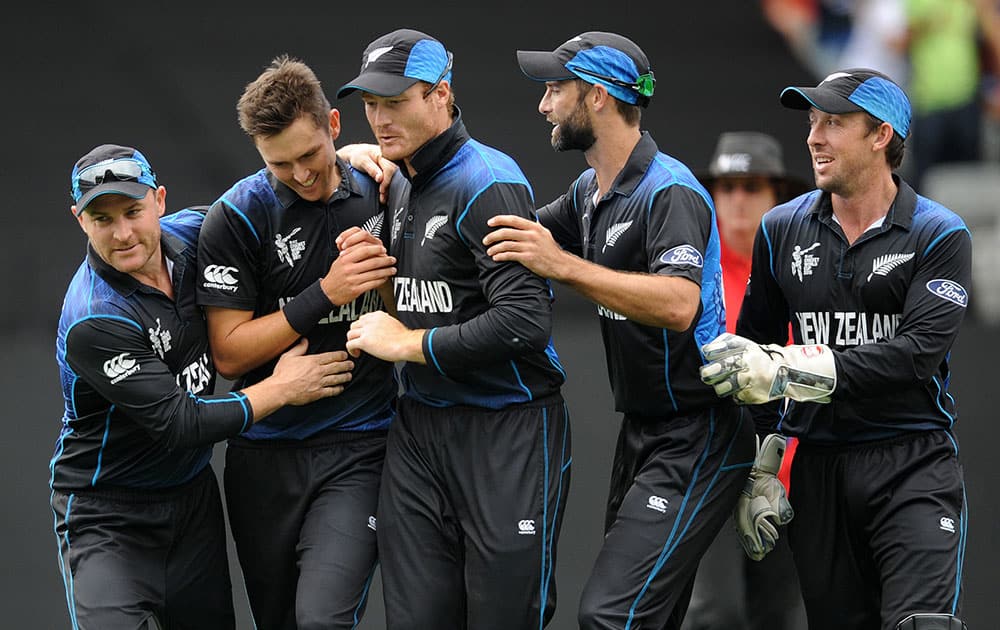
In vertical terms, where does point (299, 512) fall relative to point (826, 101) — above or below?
below

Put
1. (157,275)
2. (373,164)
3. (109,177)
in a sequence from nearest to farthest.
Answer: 1. (109,177)
2. (157,275)
3. (373,164)

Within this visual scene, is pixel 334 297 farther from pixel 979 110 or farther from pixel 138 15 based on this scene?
pixel 979 110

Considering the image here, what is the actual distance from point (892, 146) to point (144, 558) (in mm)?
1914

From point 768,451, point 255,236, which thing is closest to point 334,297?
point 255,236

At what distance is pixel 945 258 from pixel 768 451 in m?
0.59

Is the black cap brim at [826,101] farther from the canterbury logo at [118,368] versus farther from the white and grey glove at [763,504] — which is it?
the canterbury logo at [118,368]

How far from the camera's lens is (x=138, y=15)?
16.1ft

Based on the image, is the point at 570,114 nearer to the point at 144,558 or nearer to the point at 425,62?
the point at 425,62

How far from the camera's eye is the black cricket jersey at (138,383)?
9.52 ft

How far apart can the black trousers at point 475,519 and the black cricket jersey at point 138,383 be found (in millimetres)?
421

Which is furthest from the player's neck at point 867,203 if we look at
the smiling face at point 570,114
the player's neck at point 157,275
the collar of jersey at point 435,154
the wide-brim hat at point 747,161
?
the player's neck at point 157,275

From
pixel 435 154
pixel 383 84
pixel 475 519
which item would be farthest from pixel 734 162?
pixel 475 519

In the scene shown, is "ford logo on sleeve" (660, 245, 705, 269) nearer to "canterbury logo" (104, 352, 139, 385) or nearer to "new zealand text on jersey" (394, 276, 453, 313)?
"new zealand text on jersey" (394, 276, 453, 313)

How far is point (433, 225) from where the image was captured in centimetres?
285
